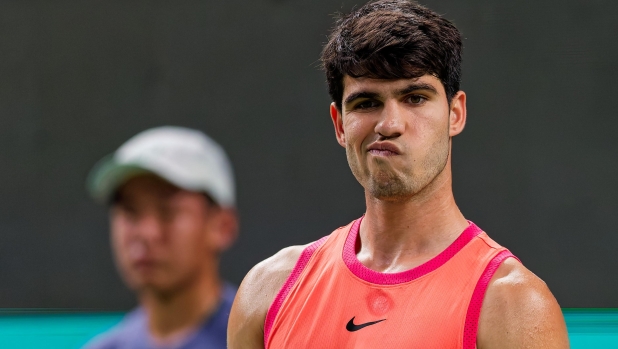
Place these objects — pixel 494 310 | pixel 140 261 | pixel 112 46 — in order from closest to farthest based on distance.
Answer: pixel 140 261
pixel 494 310
pixel 112 46

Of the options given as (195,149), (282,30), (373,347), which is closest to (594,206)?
(282,30)

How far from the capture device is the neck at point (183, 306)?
0.37 meters

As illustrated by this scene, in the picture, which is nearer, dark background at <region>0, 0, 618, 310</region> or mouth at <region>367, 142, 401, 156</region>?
mouth at <region>367, 142, 401, 156</region>

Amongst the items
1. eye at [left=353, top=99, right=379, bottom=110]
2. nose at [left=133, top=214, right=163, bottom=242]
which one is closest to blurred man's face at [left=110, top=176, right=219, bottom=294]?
nose at [left=133, top=214, right=163, bottom=242]

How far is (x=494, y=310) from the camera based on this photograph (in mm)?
1385

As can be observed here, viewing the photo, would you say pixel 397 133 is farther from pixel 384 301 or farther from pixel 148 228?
pixel 148 228

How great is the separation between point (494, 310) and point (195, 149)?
1127 mm

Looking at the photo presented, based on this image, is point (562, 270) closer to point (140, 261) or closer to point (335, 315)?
point (335, 315)

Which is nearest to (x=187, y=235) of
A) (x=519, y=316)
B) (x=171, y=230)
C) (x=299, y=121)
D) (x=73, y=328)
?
(x=171, y=230)

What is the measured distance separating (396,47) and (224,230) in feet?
3.88

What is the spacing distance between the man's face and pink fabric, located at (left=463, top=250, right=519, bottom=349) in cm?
22

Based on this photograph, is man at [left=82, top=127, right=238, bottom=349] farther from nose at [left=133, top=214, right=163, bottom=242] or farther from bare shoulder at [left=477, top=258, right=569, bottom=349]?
bare shoulder at [left=477, top=258, right=569, bottom=349]

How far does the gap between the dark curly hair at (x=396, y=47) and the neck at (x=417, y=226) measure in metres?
0.22

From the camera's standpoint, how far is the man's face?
4.86 ft
